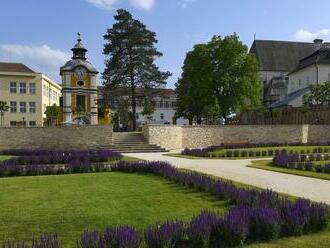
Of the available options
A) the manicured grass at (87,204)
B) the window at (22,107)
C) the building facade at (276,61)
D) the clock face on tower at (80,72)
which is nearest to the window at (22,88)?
the window at (22,107)

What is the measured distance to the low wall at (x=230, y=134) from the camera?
36156 mm

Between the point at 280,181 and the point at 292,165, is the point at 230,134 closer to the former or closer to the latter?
the point at 292,165

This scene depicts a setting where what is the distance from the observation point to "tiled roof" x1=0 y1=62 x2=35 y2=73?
67.2m

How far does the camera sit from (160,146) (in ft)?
111

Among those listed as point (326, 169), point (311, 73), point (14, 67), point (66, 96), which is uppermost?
point (14, 67)

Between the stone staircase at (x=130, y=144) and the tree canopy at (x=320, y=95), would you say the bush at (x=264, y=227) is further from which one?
the tree canopy at (x=320, y=95)

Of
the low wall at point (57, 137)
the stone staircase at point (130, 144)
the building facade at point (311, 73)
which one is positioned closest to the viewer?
the stone staircase at point (130, 144)

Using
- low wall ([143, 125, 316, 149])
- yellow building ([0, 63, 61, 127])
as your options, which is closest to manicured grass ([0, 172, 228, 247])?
low wall ([143, 125, 316, 149])

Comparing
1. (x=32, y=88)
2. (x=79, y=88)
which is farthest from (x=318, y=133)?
(x=32, y=88)

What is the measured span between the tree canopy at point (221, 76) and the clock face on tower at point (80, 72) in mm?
14918

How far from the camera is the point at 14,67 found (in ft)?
225

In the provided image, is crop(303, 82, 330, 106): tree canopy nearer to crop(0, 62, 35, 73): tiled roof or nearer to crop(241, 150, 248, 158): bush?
crop(241, 150, 248, 158): bush

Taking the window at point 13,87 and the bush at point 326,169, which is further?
the window at point 13,87

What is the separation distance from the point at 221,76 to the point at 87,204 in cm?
3856
